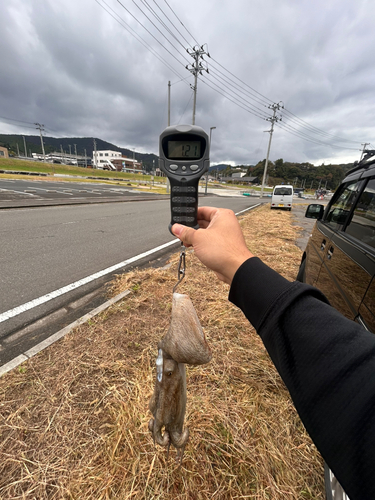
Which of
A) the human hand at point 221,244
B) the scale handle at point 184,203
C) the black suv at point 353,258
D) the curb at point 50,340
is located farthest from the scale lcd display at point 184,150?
the curb at point 50,340

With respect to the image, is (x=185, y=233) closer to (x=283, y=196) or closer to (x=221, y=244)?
(x=221, y=244)

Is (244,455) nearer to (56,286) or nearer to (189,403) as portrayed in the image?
(189,403)

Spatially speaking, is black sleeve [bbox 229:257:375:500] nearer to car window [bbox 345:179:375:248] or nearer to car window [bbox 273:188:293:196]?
car window [bbox 345:179:375:248]

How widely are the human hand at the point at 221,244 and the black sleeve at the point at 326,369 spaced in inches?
9.4

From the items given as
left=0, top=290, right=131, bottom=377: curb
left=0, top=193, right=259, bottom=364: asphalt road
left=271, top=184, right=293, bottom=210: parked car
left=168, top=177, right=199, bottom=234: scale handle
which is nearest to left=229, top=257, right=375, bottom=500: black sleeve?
left=168, top=177, right=199, bottom=234: scale handle

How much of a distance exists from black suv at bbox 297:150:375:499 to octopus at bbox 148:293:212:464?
2.91 feet

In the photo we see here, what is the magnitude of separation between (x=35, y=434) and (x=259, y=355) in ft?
6.28

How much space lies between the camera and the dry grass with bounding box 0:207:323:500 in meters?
1.26

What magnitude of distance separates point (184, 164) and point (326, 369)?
1.57m

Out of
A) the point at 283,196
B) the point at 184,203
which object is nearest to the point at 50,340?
the point at 184,203

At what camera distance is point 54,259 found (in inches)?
173

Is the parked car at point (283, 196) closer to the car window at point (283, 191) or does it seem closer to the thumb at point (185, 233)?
the car window at point (283, 191)

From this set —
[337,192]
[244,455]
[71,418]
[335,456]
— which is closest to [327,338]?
[335,456]

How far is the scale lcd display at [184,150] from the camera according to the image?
174cm
